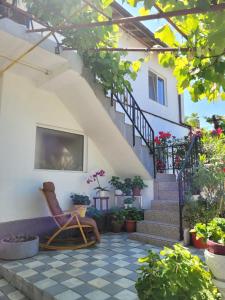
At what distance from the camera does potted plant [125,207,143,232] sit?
17.9ft

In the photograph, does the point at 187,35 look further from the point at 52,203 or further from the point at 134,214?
the point at 134,214

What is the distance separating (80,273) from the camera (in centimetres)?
314

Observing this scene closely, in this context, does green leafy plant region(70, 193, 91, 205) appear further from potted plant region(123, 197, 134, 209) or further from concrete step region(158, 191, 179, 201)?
concrete step region(158, 191, 179, 201)

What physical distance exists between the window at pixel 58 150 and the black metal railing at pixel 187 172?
2220 mm

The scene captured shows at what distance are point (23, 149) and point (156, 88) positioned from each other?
5847mm

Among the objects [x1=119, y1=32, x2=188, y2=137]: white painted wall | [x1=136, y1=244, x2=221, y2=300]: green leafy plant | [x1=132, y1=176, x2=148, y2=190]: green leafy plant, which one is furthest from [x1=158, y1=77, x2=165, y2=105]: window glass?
[x1=136, y1=244, x2=221, y2=300]: green leafy plant

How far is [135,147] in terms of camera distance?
5.52 m

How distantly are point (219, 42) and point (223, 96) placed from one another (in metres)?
0.88

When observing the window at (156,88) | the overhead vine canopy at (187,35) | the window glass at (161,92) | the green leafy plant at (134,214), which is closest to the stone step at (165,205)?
the green leafy plant at (134,214)

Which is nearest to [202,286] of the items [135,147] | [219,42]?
[219,42]

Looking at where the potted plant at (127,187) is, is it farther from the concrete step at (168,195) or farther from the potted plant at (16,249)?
the potted plant at (16,249)

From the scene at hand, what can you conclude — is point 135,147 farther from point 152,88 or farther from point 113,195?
point 152,88

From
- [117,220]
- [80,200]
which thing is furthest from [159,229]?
[80,200]

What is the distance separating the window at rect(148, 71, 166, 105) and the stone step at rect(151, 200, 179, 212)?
419 centimetres
